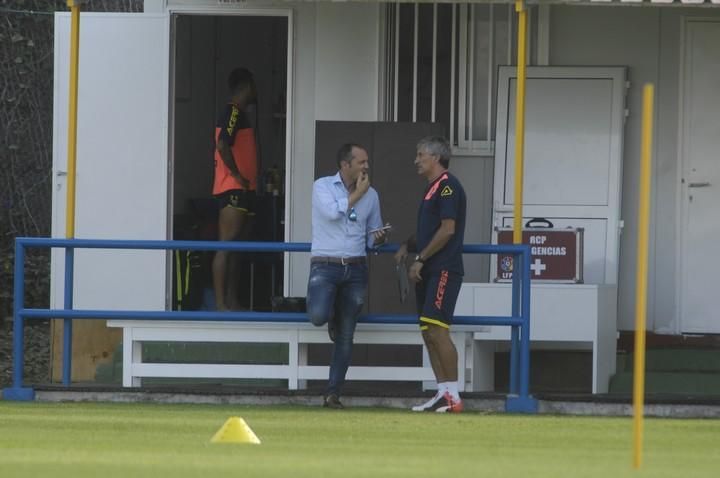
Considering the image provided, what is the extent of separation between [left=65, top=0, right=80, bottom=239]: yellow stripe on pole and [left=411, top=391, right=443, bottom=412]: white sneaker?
2.82 meters

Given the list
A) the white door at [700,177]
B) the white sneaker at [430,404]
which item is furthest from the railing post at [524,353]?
the white door at [700,177]

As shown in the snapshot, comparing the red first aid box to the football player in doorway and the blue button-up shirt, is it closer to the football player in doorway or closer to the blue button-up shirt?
the blue button-up shirt

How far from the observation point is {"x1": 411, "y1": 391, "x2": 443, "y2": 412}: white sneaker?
13.2 meters

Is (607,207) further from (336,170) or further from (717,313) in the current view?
(336,170)

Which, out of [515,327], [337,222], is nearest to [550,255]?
[515,327]

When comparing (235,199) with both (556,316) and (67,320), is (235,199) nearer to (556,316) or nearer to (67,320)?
(67,320)

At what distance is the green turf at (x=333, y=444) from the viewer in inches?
370

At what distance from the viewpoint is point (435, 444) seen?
10.9 metres

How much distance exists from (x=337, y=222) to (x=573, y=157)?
2.62m

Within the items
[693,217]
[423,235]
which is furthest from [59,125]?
[693,217]

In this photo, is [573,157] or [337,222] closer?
[337,222]

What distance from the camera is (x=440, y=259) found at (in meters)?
13.0

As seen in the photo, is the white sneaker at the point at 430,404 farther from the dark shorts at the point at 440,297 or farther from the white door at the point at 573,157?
the white door at the point at 573,157

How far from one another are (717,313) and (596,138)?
165 centimetres
